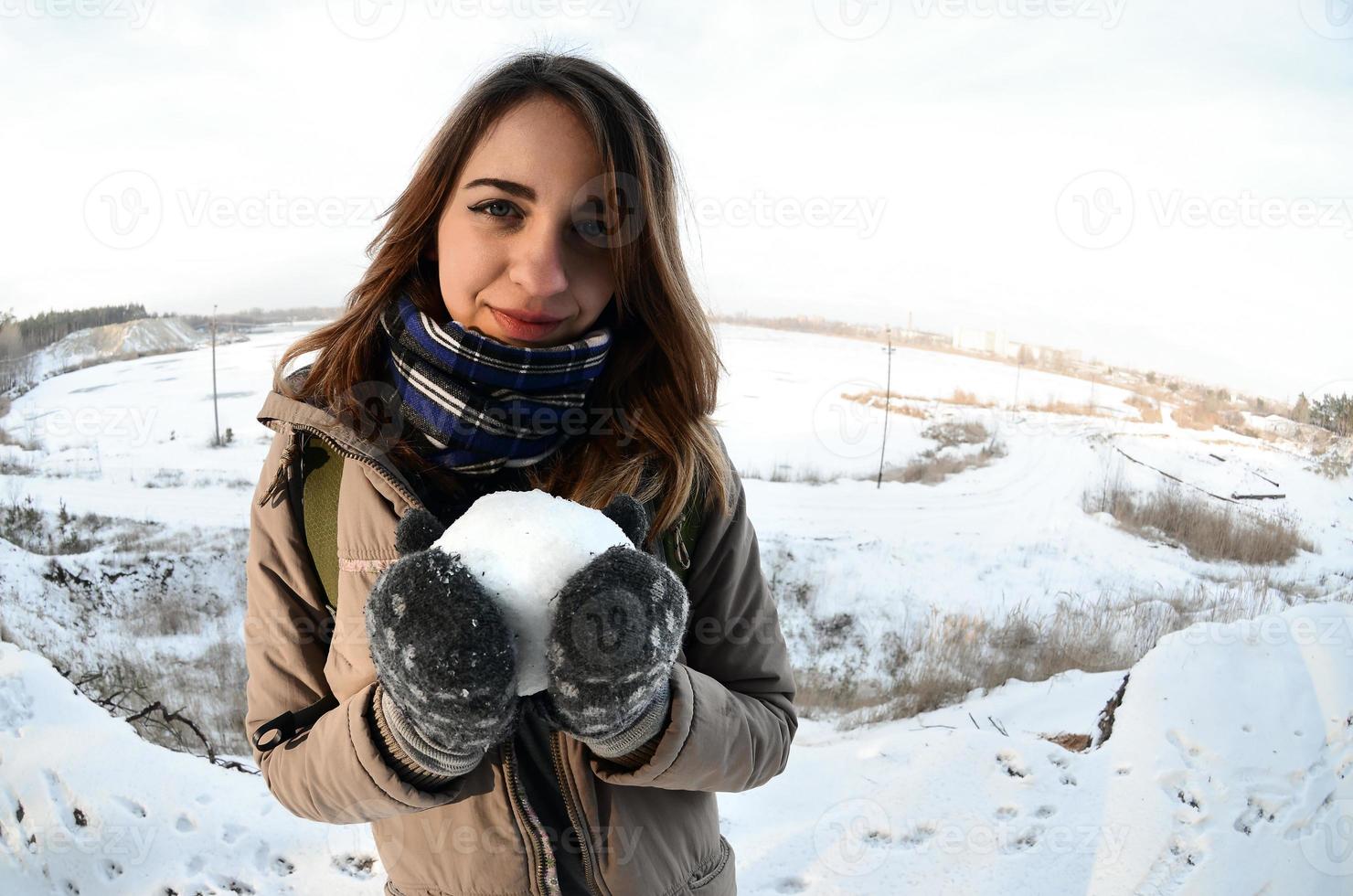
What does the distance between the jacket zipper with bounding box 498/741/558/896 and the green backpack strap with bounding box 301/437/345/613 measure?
0.39m

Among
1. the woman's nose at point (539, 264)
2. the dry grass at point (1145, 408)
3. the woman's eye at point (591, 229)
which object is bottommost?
the dry grass at point (1145, 408)

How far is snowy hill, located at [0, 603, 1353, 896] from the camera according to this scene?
250 cm

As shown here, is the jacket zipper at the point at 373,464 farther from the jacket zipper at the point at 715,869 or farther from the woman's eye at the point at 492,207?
the jacket zipper at the point at 715,869

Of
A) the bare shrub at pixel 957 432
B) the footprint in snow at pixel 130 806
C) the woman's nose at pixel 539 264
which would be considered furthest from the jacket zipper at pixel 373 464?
the bare shrub at pixel 957 432

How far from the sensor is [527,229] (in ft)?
3.99

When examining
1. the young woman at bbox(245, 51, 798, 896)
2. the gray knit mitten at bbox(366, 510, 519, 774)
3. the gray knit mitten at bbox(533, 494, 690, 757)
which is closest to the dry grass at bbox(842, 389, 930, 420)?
the young woman at bbox(245, 51, 798, 896)

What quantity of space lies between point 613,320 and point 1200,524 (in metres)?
9.82

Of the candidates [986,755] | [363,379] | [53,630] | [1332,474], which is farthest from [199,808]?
[1332,474]

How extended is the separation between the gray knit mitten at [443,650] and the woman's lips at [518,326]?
494mm

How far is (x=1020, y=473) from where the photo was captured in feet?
37.7

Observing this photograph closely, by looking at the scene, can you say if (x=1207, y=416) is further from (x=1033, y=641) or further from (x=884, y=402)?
(x=1033, y=641)

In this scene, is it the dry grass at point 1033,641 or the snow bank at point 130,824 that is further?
the dry grass at point 1033,641

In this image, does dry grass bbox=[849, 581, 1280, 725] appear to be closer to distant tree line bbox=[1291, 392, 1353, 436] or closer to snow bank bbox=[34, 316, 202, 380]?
distant tree line bbox=[1291, 392, 1353, 436]

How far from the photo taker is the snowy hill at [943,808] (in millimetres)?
2504
